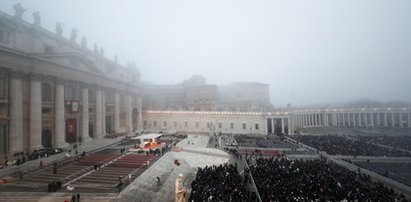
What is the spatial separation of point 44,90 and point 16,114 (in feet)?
21.6

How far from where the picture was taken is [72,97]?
38812mm

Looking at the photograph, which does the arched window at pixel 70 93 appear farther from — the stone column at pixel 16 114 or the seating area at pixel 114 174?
the seating area at pixel 114 174

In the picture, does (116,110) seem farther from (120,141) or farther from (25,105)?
(25,105)

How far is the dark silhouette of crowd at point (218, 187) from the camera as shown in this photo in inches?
631

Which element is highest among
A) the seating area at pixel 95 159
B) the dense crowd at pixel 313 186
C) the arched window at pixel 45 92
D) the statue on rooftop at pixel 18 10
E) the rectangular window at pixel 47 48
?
the statue on rooftop at pixel 18 10

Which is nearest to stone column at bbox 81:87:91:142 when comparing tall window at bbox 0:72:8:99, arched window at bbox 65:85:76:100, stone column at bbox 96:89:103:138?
arched window at bbox 65:85:76:100

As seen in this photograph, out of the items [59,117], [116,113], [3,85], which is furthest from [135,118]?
[3,85]

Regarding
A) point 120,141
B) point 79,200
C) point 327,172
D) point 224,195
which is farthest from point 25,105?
point 327,172

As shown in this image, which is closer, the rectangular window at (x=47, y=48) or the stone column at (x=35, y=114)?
the stone column at (x=35, y=114)

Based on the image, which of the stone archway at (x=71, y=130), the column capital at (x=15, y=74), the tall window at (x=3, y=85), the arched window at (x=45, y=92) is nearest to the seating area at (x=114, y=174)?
the stone archway at (x=71, y=130)

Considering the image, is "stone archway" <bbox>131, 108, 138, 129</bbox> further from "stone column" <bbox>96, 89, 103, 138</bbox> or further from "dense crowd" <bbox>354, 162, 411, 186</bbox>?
"dense crowd" <bbox>354, 162, 411, 186</bbox>

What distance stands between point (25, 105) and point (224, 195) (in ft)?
90.8

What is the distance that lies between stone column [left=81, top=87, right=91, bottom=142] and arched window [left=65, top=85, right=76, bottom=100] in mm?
1407

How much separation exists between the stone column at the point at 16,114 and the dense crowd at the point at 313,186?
87.5 feet
